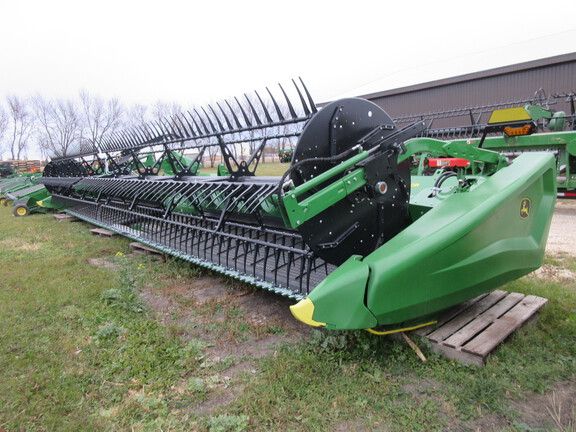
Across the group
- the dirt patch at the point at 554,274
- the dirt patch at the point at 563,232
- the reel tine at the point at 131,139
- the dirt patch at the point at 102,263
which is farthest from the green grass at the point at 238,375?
the reel tine at the point at 131,139

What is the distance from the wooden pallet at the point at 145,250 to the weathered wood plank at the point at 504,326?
13.8ft

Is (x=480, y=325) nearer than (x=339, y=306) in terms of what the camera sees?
No

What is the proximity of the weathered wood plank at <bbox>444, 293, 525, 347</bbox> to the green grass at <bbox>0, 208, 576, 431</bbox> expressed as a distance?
157 millimetres

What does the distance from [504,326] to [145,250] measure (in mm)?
4830

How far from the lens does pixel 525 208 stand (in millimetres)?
2877

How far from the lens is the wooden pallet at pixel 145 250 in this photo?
5.71 metres

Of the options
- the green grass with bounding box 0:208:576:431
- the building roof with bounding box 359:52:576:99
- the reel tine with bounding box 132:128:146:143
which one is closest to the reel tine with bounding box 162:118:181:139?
the reel tine with bounding box 132:128:146:143

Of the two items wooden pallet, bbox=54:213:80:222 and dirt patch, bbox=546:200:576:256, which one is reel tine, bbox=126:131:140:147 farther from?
dirt patch, bbox=546:200:576:256

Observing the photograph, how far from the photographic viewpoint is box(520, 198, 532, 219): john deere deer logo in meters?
2.85

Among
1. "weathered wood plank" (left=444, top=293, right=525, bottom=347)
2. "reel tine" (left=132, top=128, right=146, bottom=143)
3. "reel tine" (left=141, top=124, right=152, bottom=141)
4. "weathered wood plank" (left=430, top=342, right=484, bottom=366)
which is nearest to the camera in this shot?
"weathered wood plank" (left=430, top=342, right=484, bottom=366)

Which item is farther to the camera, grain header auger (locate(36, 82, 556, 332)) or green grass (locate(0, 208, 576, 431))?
grain header auger (locate(36, 82, 556, 332))

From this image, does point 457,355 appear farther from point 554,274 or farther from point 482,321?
point 554,274

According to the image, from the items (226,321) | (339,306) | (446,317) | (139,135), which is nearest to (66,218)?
(139,135)

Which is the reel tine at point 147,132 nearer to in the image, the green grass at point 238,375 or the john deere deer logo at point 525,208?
the green grass at point 238,375
